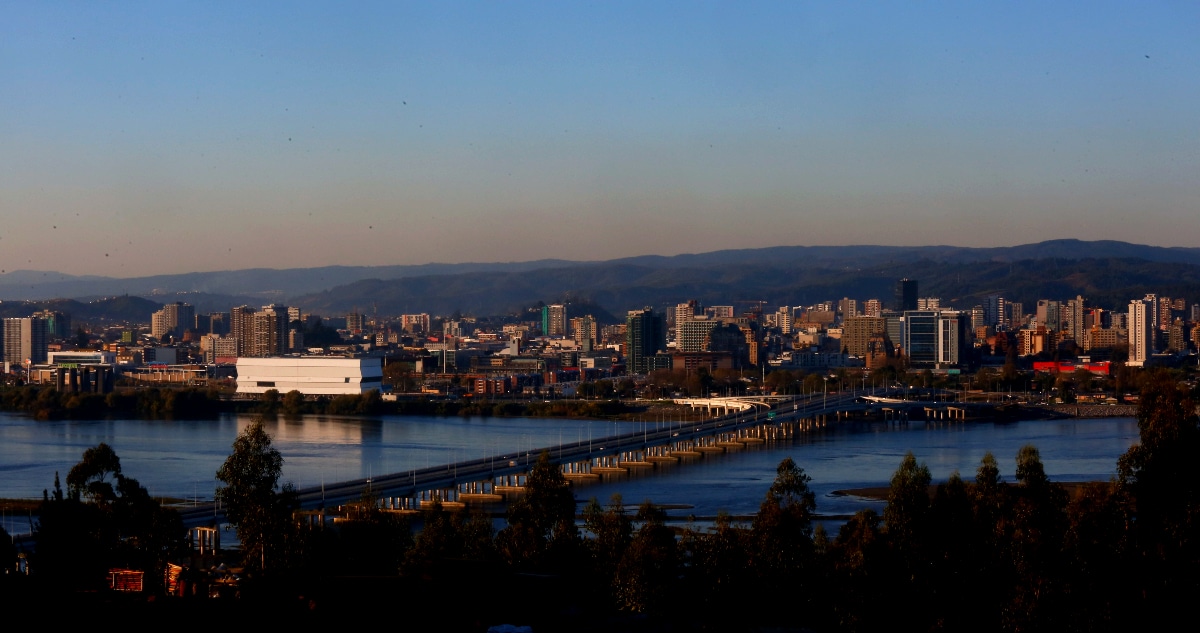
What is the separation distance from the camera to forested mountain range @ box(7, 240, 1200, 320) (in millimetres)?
77625

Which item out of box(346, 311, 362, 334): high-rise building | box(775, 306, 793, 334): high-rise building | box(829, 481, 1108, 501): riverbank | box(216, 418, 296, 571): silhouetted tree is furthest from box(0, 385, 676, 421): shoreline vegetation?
box(346, 311, 362, 334): high-rise building

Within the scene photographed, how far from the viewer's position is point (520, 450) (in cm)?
1620

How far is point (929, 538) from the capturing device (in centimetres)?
614

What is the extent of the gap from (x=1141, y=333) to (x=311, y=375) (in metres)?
19.1

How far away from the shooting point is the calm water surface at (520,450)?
12.5 metres

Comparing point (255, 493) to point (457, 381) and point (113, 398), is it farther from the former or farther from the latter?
point (457, 381)

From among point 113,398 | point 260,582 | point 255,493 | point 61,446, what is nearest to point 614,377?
point 113,398

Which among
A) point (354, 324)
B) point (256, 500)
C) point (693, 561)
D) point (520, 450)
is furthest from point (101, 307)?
point (693, 561)

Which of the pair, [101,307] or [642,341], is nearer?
[642,341]

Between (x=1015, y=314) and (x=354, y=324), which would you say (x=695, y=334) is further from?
(x=1015, y=314)

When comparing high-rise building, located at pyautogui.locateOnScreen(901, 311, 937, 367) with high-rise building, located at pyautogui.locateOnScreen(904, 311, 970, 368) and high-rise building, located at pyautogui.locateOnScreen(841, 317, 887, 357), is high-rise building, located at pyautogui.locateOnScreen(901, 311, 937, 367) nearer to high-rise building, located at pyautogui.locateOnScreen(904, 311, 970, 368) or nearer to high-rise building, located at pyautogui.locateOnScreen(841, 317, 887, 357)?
high-rise building, located at pyautogui.locateOnScreen(904, 311, 970, 368)

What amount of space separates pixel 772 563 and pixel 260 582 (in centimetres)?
248

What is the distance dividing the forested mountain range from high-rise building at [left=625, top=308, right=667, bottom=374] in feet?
100

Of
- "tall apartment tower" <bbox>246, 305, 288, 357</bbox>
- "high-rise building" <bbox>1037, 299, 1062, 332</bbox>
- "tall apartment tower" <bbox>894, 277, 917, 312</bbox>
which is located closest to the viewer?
"tall apartment tower" <bbox>246, 305, 288, 357</bbox>
